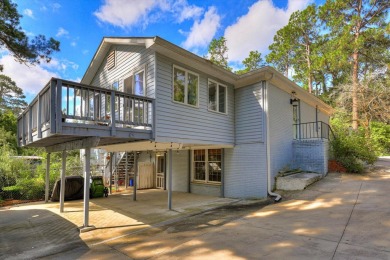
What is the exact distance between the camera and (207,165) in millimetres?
11898

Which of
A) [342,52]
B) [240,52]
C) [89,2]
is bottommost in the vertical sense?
[342,52]

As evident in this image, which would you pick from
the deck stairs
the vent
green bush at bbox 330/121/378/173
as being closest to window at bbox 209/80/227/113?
the vent

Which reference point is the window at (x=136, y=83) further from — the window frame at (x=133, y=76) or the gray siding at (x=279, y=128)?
the gray siding at (x=279, y=128)

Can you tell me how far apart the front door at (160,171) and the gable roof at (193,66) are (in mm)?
5814

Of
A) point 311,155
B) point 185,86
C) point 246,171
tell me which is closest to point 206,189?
point 246,171

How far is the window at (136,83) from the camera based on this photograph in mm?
8650

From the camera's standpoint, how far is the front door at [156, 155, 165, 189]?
14.5m

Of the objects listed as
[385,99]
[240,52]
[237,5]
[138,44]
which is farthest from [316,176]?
[240,52]

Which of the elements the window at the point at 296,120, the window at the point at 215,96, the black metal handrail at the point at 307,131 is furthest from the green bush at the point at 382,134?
the window at the point at 215,96

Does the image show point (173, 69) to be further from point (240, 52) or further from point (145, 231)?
point (240, 52)

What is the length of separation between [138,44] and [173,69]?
1539 millimetres

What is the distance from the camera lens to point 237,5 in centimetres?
1967

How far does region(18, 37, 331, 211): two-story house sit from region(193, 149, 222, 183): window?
0.05 metres

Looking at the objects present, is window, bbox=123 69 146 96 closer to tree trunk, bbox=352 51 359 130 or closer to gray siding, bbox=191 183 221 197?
gray siding, bbox=191 183 221 197
